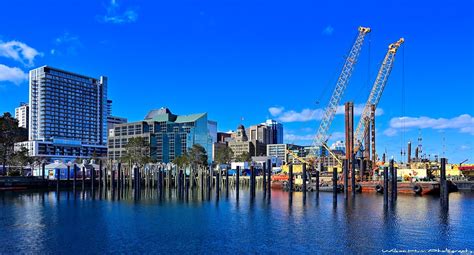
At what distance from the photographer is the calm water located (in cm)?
3291

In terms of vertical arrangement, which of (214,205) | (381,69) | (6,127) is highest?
(381,69)

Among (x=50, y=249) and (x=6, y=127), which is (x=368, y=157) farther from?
(x=50, y=249)

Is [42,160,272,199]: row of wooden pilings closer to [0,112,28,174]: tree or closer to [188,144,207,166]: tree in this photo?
[0,112,28,174]: tree

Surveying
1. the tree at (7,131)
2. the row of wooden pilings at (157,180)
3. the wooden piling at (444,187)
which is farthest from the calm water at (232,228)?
the tree at (7,131)

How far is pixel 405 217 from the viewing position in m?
47.0

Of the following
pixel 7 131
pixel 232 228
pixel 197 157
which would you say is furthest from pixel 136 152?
pixel 232 228

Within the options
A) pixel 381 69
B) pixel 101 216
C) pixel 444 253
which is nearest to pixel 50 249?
pixel 101 216

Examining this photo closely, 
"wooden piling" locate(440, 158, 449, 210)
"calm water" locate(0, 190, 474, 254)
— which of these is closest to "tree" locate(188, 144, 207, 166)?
"calm water" locate(0, 190, 474, 254)

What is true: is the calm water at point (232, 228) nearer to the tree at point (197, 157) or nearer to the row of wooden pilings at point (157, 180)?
the row of wooden pilings at point (157, 180)

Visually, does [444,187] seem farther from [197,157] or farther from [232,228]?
[197,157]

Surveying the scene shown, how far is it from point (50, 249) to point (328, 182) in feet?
234

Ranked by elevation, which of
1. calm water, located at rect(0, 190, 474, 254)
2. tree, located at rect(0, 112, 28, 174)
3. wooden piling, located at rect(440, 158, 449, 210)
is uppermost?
tree, located at rect(0, 112, 28, 174)

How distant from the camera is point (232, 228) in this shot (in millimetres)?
41188

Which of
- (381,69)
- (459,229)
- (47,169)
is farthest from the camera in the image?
(381,69)
